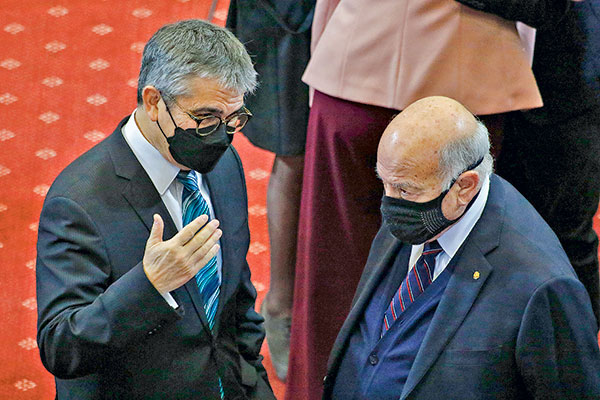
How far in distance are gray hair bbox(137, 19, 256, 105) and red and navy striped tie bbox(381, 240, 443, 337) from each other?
0.74 m

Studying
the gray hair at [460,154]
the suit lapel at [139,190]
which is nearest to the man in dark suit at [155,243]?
the suit lapel at [139,190]

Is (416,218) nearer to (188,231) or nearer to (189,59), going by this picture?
(188,231)

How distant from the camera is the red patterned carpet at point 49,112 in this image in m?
4.40

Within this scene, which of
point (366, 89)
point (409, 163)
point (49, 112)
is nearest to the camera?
point (409, 163)

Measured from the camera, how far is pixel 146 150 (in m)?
2.69

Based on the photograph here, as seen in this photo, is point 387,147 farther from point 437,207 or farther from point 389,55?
point 389,55

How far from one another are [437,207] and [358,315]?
1.77ft

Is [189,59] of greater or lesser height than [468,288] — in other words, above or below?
above

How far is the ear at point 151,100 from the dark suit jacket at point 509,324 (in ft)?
3.16

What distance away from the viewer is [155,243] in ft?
8.15

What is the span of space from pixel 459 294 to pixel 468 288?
31mm

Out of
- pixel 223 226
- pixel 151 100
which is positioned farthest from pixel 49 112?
pixel 151 100

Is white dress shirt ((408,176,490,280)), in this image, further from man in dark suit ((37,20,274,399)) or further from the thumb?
the thumb

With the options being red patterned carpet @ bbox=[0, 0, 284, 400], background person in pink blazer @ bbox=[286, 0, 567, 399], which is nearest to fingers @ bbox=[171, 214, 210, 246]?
background person in pink blazer @ bbox=[286, 0, 567, 399]
